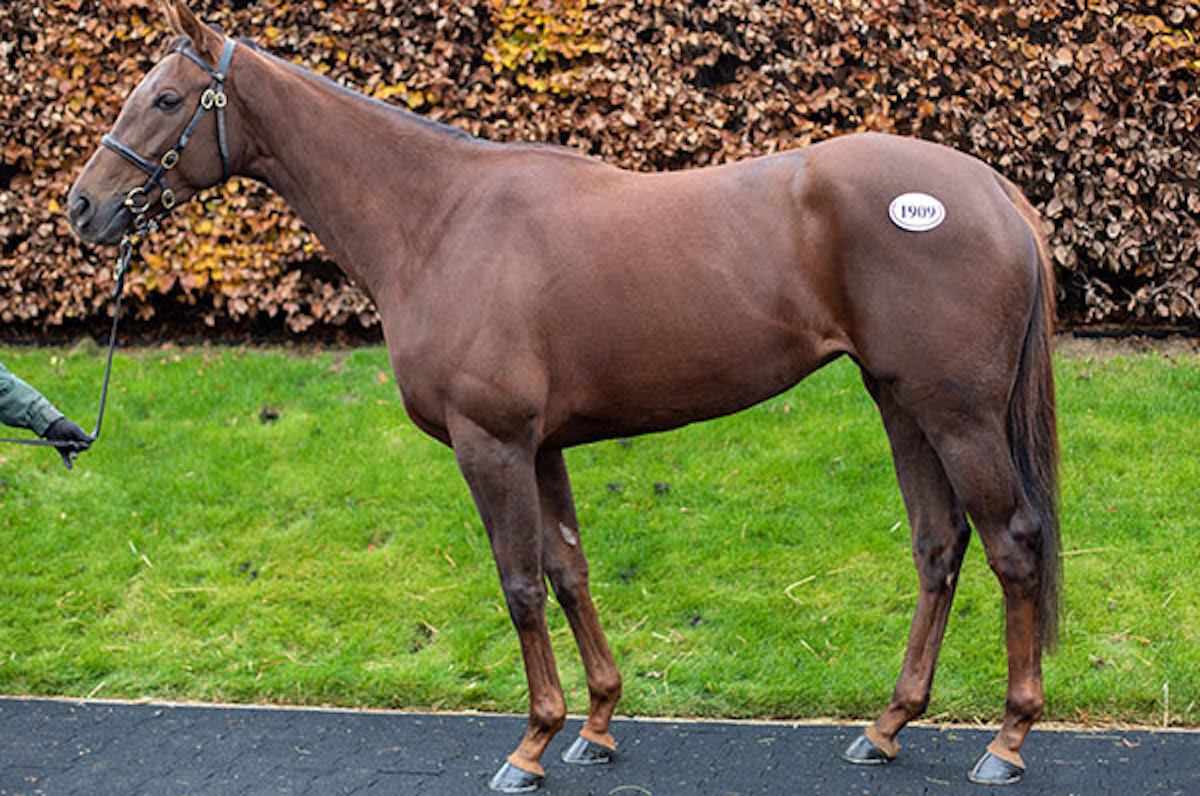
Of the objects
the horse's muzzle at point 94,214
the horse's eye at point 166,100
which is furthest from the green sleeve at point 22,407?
the horse's eye at point 166,100

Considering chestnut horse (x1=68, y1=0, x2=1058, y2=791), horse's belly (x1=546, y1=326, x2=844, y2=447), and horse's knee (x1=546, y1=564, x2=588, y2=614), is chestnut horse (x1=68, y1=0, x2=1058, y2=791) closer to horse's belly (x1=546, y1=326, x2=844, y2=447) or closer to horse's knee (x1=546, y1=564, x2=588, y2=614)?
horse's belly (x1=546, y1=326, x2=844, y2=447)

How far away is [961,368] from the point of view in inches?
152

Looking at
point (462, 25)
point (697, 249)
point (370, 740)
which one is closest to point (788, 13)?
point (462, 25)

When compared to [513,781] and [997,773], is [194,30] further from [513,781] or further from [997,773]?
[997,773]

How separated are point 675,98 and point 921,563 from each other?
3.65m

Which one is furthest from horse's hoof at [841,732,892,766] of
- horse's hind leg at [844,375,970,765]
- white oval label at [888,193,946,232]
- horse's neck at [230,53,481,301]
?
horse's neck at [230,53,481,301]

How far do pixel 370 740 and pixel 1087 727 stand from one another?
8.40 ft

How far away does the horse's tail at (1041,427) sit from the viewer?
13.2 ft

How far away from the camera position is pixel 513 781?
13.6ft

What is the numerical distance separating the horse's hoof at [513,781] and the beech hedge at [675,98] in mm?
3988

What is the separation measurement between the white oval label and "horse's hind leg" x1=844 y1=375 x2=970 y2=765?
624 millimetres

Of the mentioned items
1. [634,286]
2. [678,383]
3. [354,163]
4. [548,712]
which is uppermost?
[354,163]

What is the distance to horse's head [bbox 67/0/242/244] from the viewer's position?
4105mm

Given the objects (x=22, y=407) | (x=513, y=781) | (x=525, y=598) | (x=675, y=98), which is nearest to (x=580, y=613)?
(x=525, y=598)
